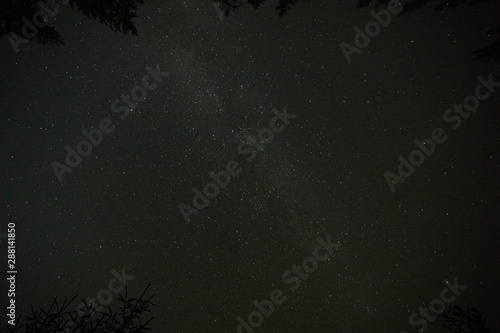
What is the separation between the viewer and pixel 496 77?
5.25 m

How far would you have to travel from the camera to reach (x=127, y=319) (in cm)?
204

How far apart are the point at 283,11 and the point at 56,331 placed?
324 cm

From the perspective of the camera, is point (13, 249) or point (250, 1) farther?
point (13, 249)

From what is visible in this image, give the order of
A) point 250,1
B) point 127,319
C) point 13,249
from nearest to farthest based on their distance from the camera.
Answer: point 127,319 < point 250,1 < point 13,249

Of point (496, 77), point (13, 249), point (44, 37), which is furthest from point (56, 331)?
point (496, 77)

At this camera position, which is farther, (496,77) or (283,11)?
(496,77)

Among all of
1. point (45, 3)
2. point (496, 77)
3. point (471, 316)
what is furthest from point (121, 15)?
point (496, 77)

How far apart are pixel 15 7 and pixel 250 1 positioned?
182 centimetres

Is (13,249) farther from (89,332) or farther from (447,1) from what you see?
(447,1)

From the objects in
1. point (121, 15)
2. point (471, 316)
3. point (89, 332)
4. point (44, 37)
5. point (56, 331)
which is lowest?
point (471, 316)

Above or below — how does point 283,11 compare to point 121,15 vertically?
below

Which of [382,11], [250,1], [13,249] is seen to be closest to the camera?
[250,1]

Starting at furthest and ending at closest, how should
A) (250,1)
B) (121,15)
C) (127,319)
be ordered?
(250,1) → (121,15) → (127,319)

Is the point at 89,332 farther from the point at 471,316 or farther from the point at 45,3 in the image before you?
the point at 471,316
